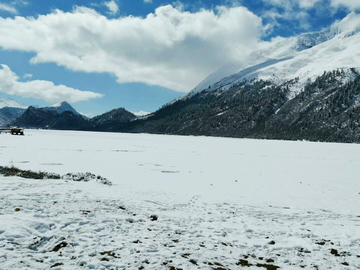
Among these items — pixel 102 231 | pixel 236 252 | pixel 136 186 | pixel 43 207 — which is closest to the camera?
pixel 236 252

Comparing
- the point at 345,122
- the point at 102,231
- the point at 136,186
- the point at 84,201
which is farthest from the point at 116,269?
the point at 345,122

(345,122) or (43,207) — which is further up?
(345,122)

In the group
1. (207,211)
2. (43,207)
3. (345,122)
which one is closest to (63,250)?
(43,207)

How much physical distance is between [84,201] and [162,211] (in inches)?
140

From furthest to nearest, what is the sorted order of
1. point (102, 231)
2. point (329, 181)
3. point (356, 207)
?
point (329, 181) < point (356, 207) < point (102, 231)

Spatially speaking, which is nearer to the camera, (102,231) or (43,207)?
(102,231)

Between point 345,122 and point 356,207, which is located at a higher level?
point 345,122

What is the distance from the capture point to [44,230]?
7.72m

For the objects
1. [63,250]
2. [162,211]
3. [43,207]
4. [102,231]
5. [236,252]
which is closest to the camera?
[63,250]

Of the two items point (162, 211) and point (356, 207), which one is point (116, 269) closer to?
point (162, 211)

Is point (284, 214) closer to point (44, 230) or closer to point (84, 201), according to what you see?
point (84, 201)

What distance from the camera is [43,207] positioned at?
9742 millimetres

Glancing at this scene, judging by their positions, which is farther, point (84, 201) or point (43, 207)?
point (84, 201)

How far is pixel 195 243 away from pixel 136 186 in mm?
8872
